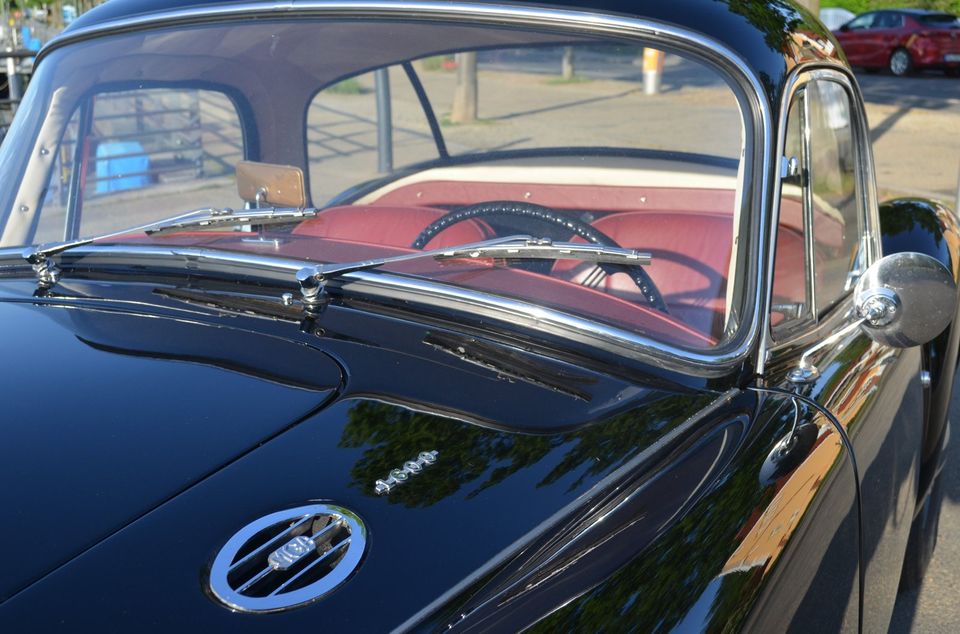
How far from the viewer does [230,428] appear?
158 centimetres

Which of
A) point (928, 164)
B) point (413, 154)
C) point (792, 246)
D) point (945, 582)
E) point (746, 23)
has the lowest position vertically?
point (945, 582)

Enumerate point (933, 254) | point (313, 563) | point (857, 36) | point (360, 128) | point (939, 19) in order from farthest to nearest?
1. point (857, 36)
2. point (939, 19)
3. point (933, 254)
4. point (360, 128)
5. point (313, 563)

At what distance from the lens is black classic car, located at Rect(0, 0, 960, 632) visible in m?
1.37

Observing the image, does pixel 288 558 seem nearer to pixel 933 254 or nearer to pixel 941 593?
pixel 933 254

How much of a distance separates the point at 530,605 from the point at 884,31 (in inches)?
909

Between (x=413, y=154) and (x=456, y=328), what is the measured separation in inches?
42.8

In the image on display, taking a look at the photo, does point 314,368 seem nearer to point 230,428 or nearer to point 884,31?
point 230,428

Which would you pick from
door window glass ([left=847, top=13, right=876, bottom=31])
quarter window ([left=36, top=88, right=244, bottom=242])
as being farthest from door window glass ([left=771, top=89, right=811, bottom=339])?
door window glass ([left=847, top=13, right=876, bottom=31])

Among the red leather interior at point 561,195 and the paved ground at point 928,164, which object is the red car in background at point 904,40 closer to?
the paved ground at point 928,164

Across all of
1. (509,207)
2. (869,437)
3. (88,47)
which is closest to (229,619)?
(509,207)

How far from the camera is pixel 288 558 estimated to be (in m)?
1.36

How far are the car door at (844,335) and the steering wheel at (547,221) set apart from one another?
257 millimetres

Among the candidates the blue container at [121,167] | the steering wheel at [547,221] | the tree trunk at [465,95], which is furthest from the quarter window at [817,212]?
the blue container at [121,167]

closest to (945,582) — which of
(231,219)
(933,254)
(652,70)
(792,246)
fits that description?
(933,254)
